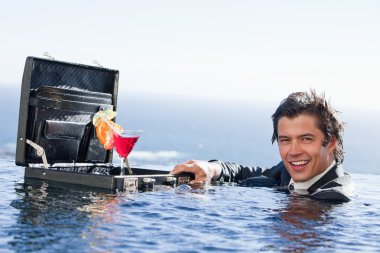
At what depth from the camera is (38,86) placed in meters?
6.99

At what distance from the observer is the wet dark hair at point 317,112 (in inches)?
261

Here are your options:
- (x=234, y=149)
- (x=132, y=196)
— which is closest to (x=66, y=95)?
(x=132, y=196)

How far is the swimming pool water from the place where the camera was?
13.7ft

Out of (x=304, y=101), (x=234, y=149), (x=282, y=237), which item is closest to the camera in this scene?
(x=282, y=237)

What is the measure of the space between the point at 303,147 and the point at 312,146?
8 centimetres

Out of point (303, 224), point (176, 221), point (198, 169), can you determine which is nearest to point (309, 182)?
point (198, 169)

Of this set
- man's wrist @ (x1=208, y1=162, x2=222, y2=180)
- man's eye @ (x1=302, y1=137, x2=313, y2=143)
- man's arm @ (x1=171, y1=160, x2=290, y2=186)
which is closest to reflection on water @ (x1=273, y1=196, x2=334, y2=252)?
man's eye @ (x1=302, y1=137, x2=313, y2=143)

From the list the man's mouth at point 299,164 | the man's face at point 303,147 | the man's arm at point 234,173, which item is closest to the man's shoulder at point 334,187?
the man's face at point 303,147

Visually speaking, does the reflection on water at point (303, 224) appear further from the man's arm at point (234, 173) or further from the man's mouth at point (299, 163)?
the man's arm at point (234, 173)

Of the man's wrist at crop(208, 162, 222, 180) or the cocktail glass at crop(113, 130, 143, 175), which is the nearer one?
the cocktail glass at crop(113, 130, 143, 175)

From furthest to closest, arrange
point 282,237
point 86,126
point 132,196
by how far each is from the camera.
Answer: point 86,126 < point 132,196 < point 282,237

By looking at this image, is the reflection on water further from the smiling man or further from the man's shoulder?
the smiling man

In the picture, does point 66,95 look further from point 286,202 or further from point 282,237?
point 282,237

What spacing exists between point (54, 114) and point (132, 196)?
1.58m
